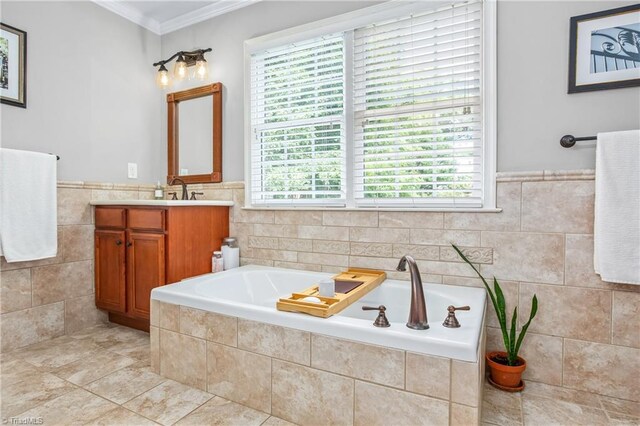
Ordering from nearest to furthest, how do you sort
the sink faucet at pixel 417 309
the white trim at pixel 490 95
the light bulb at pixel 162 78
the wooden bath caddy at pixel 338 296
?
1. the sink faucet at pixel 417 309
2. the wooden bath caddy at pixel 338 296
3. the white trim at pixel 490 95
4. the light bulb at pixel 162 78

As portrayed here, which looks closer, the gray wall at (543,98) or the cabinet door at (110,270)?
the gray wall at (543,98)

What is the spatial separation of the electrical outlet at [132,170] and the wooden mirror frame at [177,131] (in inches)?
10.0

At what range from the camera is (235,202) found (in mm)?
2740

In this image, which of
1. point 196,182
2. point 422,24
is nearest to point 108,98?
point 196,182

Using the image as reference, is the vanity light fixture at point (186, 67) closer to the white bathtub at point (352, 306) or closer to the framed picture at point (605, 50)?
the white bathtub at point (352, 306)

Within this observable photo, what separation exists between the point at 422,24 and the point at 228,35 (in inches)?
60.5

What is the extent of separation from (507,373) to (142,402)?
180 centimetres

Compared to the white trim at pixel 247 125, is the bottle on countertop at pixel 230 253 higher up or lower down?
lower down

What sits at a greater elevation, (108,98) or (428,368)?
(108,98)

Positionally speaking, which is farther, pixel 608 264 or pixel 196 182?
pixel 196 182

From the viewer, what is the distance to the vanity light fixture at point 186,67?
2.76 metres

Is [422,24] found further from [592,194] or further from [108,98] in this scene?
[108,98]

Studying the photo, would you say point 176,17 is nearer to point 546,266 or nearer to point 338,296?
point 338,296

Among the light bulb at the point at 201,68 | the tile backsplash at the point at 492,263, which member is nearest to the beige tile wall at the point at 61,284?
the tile backsplash at the point at 492,263
